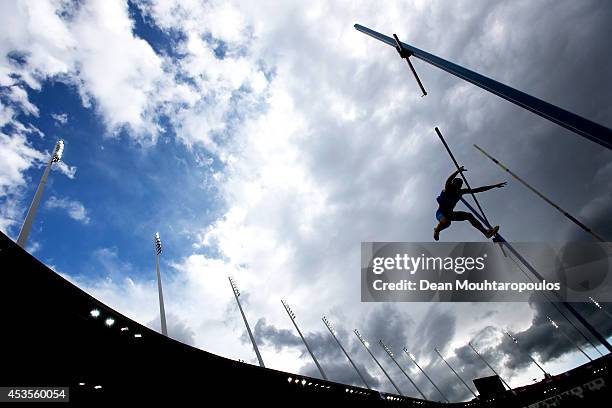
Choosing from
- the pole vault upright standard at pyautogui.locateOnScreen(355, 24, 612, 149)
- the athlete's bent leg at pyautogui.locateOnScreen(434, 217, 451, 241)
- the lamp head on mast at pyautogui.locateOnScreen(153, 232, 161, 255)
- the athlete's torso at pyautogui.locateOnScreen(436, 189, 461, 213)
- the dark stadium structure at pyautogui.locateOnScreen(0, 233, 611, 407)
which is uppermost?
the lamp head on mast at pyautogui.locateOnScreen(153, 232, 161, 255)

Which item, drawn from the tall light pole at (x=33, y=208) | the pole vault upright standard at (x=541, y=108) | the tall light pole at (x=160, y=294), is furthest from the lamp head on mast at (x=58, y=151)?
the pole vault upright standard at (x=541, y=108)

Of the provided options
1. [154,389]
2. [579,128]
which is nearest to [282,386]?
[154,389]

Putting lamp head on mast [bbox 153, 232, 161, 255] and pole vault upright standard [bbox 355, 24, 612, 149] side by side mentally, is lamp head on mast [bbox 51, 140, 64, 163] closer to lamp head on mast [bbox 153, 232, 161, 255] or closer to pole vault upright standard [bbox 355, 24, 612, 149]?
lamp head on mast [bbox 153, 232, 161, 255]

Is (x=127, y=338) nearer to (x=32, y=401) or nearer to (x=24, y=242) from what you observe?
(x=32, y=401)

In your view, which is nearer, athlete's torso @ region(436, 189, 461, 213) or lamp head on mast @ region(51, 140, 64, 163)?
athlete's torso @ region(436, 189, 461, 213)

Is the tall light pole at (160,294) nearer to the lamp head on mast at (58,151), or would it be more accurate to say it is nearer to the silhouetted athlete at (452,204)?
the lamp head on mast at (58,151)

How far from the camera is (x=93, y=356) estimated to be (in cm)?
768

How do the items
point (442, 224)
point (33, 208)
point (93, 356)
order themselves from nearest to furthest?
1. point (93, 356)
2. point (442, 224)
3. point (33, 208)

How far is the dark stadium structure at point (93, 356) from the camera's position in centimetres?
558

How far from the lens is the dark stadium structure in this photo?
5582 mm

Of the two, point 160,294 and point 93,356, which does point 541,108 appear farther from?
point 160,294

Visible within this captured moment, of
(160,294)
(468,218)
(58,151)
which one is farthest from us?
(160,294)

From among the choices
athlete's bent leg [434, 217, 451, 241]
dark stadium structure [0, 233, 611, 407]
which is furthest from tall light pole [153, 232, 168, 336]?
athlete's bent leg [434, 217, 451, 241]

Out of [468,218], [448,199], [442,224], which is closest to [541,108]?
[448,199]
